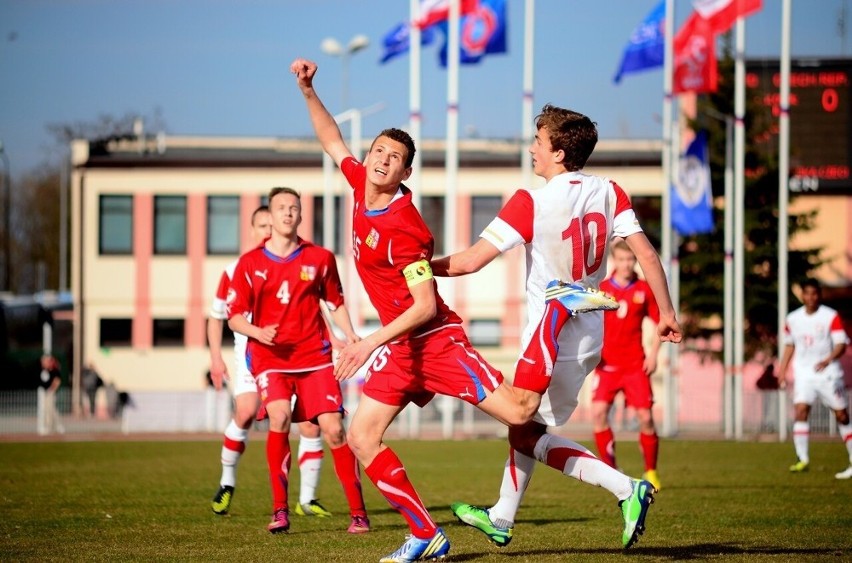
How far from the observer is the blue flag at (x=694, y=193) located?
3008cm

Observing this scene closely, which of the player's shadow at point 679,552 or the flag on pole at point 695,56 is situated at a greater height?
the flag on pole at point 695,56

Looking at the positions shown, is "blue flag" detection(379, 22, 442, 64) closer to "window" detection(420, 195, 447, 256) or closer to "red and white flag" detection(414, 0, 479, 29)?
"red and white flag" detection(414, 0, 479, 29)

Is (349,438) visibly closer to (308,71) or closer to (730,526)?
(308,71)

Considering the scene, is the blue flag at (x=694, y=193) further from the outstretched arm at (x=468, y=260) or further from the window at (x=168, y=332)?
the window at (x=168, y=332)

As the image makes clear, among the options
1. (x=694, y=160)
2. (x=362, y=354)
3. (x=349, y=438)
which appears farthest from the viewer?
(x=694, y=160)

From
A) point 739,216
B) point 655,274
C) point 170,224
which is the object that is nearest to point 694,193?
point 739,216

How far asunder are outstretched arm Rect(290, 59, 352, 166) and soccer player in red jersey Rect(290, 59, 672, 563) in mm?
534

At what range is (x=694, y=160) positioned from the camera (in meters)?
30.5

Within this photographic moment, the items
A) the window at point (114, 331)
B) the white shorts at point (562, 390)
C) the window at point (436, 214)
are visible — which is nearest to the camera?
the white shorts at point (562, 390)

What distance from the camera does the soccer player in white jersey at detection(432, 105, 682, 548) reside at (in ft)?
26.2

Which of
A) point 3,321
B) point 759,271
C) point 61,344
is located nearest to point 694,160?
point 759,271

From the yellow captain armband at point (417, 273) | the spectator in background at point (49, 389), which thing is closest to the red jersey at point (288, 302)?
the yellow captain armband at point (417, 273)

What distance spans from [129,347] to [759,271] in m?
24.5

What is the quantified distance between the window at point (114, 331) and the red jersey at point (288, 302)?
43609 millimetres
